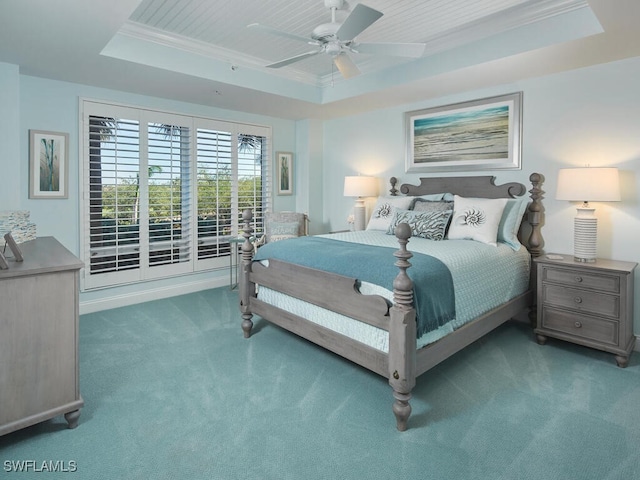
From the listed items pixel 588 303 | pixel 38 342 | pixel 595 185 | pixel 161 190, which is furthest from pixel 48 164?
pixel 588 303

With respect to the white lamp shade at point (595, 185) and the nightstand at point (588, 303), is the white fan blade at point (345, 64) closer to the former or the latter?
the white lamp shade at point (595, 185)

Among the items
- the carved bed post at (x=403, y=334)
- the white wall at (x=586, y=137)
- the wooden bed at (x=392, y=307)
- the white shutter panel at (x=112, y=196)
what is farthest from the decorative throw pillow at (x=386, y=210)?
the white shutter panel at (x=112, y=196)

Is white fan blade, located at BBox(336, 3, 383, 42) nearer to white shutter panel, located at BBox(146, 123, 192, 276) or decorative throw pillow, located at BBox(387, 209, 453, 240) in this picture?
decorative throw pillow, located at BBox(387, 209, 453, 240)

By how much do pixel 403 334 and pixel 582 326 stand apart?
188cm

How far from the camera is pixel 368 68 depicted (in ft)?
13.9

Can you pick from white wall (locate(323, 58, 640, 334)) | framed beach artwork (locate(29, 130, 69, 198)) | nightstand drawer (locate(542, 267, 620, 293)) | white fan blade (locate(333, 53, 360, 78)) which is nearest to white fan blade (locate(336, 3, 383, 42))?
white fan blade (locate(333, 53, 360, 78))

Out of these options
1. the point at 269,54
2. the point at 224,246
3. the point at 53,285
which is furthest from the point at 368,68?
the point at 53,285

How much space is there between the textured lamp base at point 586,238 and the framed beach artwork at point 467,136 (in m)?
0.94

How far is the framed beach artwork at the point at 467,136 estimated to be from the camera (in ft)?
12.6

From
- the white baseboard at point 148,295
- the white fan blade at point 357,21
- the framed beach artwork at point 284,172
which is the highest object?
the white fan blade at point 357,21

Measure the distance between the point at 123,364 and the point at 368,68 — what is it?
369cm

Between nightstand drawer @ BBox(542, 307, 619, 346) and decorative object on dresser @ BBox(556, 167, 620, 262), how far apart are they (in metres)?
0.47

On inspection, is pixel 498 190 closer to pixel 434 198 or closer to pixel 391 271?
pixel 434 198

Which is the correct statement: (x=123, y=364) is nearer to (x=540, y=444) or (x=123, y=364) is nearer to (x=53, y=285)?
(x=53, y=285)
